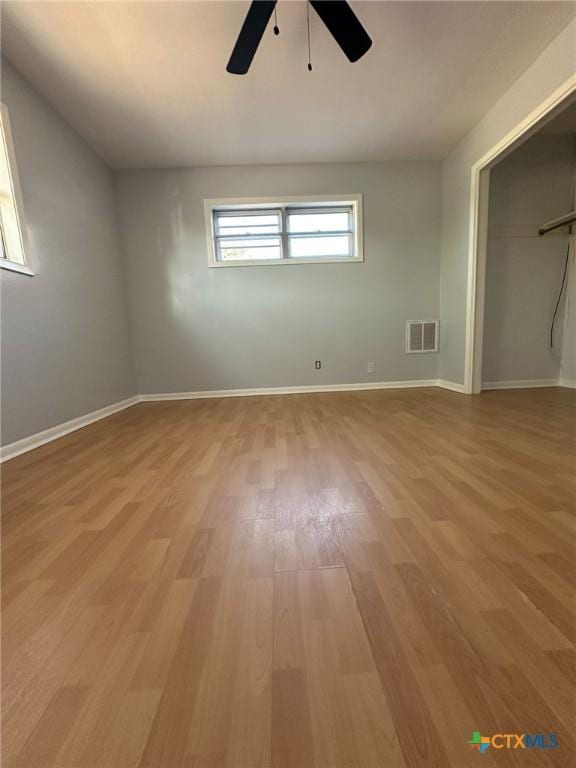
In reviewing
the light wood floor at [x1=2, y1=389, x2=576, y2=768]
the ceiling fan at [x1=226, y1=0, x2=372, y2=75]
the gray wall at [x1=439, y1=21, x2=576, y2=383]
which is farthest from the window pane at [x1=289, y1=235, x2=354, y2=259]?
the light wood floor at [x1=2, y1=389, x2=576, y2=768]

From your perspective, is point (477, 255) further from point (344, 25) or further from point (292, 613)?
point (292, 613)

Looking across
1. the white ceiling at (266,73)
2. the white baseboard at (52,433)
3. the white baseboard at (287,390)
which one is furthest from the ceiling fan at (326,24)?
the white baseboard at (287,390)

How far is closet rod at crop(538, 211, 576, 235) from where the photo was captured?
127 inches

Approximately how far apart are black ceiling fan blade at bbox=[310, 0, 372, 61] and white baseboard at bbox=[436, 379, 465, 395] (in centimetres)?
327

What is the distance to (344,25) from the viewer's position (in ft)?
5.62

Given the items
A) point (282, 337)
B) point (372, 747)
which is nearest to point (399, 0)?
point (282, 337)

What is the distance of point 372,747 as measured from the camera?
51 cm

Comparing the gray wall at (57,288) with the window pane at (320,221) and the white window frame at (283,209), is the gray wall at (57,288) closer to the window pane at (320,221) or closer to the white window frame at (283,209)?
the white window frame at (283,209)

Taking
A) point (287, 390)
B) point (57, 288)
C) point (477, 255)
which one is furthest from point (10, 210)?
point (477, 255)

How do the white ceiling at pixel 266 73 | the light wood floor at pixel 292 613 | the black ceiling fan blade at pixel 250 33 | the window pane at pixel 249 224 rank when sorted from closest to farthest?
the light wood floor at pixel 292 613, the black ceiling fan blade at pixel 250 33, the white ceiling at pixel 266 73, the window pane at pixel 249 224

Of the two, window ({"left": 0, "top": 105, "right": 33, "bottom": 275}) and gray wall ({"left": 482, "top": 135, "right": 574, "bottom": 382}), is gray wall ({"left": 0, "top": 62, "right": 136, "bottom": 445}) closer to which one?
window ({"left": 0, "top": 105, "right": 33, "bottom": 275})

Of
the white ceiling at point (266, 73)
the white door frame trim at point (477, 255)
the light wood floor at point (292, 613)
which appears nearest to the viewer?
the light wood floor at point (292, 613)

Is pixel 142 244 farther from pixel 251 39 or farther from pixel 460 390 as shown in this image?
pixel 460 390

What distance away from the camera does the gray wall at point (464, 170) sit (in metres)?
2.21
